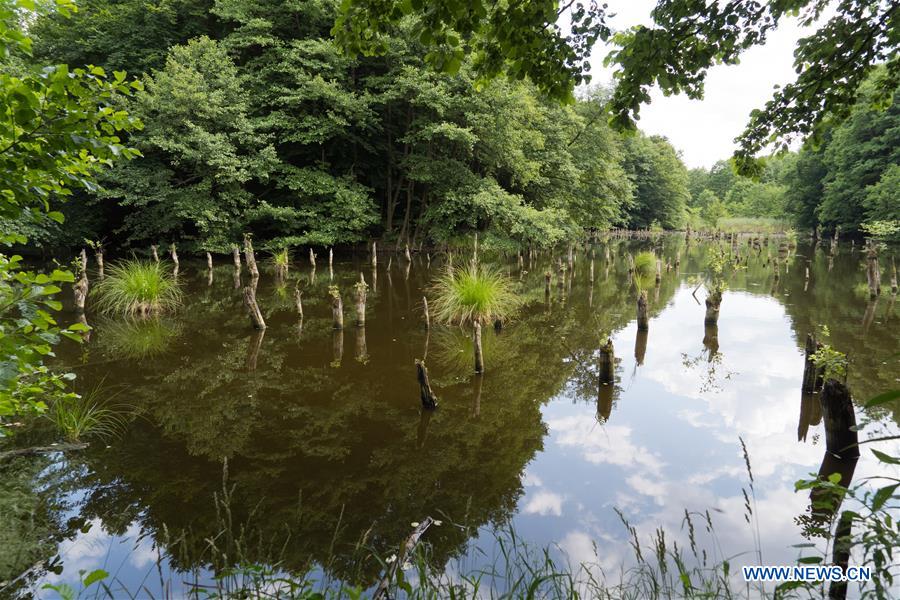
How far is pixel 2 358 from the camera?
7.08ft

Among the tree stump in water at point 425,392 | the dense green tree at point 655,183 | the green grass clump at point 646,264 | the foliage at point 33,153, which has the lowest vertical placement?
the tree stump in water at point 425,392

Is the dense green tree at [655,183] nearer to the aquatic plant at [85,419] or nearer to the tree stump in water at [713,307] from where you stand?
the tree stump in water at [713,307]

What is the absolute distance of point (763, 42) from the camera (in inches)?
173

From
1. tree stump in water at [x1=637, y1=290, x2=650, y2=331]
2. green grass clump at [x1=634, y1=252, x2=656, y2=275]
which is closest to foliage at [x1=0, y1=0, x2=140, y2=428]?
tree stump in water at [x1=637, y1=290, x2=650, y2=331]

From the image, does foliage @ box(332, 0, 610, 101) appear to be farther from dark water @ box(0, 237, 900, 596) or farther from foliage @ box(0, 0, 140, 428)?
dark water @ box(0, 237, 900, 596)

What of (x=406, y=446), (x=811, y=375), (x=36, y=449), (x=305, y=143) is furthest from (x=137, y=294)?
(x=811, y=375)

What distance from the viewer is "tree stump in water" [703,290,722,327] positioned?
11969mm

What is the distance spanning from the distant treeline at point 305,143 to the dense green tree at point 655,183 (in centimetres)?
2511

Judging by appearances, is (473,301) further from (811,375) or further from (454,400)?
(811,375)

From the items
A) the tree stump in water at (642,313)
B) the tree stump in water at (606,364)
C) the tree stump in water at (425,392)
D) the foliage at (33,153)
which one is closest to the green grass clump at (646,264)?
the tree stump in water at (642,313)

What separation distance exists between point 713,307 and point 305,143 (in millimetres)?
18518

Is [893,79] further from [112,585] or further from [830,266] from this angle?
[830,266]

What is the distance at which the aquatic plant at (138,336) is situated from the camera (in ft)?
29.7

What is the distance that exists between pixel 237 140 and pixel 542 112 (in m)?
15.7
